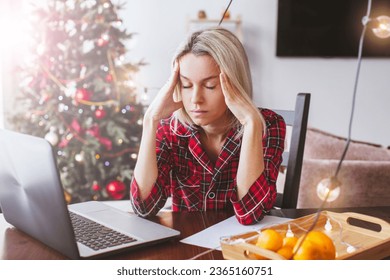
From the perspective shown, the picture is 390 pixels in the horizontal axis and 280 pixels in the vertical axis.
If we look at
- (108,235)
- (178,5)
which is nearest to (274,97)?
(178,5)

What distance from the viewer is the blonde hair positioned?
3.56 feet

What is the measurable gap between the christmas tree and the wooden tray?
1744 mm

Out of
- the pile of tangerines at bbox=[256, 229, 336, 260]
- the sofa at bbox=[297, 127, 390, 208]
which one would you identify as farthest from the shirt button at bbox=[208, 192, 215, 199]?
the sofa at bbox=[297, 127, 390, 208]

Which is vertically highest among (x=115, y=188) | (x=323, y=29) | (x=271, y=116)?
(x=323, y=29)

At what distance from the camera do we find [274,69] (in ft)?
11.5

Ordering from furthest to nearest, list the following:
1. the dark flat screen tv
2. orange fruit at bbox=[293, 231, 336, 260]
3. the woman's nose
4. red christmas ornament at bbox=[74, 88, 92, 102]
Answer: the dark flat screen tv, red christmas ornament at bbox=[74, 88, 92, 102], the woman's nose, orange fruit at bbox=[293, 231, 336, 260]

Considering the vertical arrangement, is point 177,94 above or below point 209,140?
above

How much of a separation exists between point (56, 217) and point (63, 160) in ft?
6.17

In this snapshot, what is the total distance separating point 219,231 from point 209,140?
15.3 inches

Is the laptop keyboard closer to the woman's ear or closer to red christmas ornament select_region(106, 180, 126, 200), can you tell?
the woman's ear

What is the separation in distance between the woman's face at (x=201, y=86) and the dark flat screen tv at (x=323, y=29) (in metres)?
2.54

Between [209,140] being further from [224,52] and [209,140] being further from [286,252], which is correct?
[286,252]

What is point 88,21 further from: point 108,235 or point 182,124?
point 108,235

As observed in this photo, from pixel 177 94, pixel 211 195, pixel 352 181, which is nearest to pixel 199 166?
pixel 211 195
